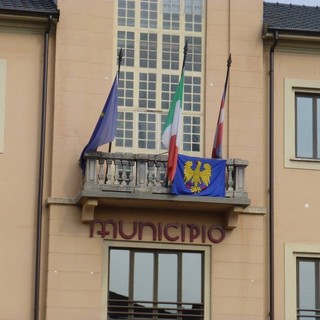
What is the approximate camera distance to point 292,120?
3331 cm

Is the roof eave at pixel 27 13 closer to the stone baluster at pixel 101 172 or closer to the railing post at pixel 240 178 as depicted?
the stone baluster at pixel 101 172

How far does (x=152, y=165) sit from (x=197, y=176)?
1.10 m

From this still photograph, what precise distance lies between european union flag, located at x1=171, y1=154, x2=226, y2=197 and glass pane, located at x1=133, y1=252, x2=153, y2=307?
2.04 metres

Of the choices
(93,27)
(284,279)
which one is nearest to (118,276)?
(284,279)

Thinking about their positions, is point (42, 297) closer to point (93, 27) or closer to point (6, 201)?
point (6, 201)

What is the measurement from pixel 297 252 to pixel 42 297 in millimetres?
6381

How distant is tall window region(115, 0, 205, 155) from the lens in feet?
107

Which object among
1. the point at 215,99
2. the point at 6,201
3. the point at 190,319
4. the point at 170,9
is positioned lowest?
the point at 190,319

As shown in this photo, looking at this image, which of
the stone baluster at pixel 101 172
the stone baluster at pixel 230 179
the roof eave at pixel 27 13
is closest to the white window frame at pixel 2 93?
the roof eave at pixel 27 13

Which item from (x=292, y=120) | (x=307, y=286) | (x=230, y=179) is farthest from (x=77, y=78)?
(x=307, y=286)

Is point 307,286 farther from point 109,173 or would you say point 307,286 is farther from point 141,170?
point 109,173

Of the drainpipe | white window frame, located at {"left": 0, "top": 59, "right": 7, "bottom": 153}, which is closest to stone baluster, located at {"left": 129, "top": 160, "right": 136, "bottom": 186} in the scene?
white window frame, located at {"left": 0, "top": 59, "right": 7, "bottom": 153}

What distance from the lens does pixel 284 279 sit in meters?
32.3

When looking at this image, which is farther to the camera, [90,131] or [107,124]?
[90,131]
